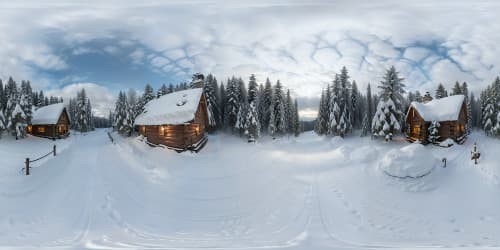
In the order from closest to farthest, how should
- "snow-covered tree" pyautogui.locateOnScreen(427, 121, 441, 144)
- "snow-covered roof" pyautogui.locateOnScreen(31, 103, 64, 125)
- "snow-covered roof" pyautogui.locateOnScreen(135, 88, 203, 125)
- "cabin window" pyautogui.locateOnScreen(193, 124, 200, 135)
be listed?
"snow-covered roof" pyautogui.locateOnScreen(135, 88, 203, 125) → "cabin window" pyautogui.locateOnScreen(193, 124, 200, 135) → "snow-covered tree" pyautogui.locateOnScreen(427, 121, 441, 144) → "snow-covered roof" pyautogui.locateOnScreen(31, 103, 64, 125)

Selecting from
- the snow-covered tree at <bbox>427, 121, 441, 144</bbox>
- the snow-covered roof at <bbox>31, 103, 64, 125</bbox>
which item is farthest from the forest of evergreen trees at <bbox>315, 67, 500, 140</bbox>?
the snow-covered roof at <bbox>31, 103, 64, 125</bbox>

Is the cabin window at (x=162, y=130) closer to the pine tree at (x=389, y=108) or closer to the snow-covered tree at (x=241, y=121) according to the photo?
the snow-covered tree at (x=241, y=121)

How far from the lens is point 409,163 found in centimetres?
1327

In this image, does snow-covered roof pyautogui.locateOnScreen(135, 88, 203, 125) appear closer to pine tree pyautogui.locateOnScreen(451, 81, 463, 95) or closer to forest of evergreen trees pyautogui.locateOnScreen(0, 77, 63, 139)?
forest of evergreen trees pyautogui.locateOnScreen(0, 77, 63, 139)

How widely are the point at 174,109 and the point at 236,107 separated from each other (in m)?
11.4

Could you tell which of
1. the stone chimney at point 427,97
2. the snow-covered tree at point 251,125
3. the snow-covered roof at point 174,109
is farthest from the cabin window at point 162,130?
the stone chimney at point 427,97

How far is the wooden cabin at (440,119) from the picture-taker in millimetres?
25773

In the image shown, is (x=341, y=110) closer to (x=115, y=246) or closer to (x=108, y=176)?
(x=108, y=176)

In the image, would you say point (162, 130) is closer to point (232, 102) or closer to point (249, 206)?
point (232, 102)

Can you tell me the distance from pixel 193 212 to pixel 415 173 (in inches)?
424

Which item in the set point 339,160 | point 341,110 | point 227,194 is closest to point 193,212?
point 227,194

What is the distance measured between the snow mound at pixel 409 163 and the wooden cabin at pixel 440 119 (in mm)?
13173

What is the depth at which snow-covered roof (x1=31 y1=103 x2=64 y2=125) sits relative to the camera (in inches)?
1442

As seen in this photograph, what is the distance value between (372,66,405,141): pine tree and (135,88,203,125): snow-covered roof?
17039 mm
